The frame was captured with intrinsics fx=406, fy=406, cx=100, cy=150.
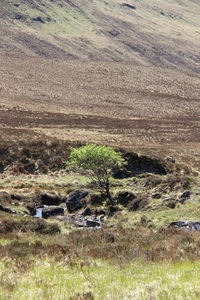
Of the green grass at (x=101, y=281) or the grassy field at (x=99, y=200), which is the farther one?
the grassy field at (x=99, y=200)

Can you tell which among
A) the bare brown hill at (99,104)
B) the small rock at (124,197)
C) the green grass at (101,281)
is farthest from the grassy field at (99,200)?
the bare brown hill at (99,104)

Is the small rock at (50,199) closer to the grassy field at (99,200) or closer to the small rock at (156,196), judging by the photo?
the grassy field at (99,200)

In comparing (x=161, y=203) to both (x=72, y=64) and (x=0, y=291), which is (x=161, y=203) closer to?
(x=0, y=291)

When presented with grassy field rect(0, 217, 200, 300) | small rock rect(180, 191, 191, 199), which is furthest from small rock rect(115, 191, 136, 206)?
grassy field rect(0, 217, 200, 300)

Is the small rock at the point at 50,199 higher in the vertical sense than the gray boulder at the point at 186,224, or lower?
lower

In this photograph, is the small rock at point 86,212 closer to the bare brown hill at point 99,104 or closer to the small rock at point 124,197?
the small rock at point 124,197

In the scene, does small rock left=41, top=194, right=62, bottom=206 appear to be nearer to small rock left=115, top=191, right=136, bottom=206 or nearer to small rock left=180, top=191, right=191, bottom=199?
small rock left=115, top=191, right=136, bottom=206

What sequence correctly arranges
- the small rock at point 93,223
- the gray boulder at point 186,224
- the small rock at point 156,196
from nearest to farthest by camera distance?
the gray boulder at point 186,224 < the small rock at point 93,223 < the small rock at point 156,196

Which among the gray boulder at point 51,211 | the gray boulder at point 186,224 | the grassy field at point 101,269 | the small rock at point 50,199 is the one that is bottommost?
the small rock at point 50,199

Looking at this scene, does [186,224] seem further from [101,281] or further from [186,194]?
[101,281]

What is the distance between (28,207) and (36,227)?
50.2ft

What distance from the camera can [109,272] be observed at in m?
10.1

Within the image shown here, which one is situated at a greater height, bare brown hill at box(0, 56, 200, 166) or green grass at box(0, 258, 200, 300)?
green grass at box(0, 258, 200, 300)

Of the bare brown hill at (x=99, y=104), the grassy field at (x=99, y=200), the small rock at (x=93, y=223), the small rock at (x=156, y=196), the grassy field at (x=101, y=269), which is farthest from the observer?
the bare brown hill at (x=99, y=104)
